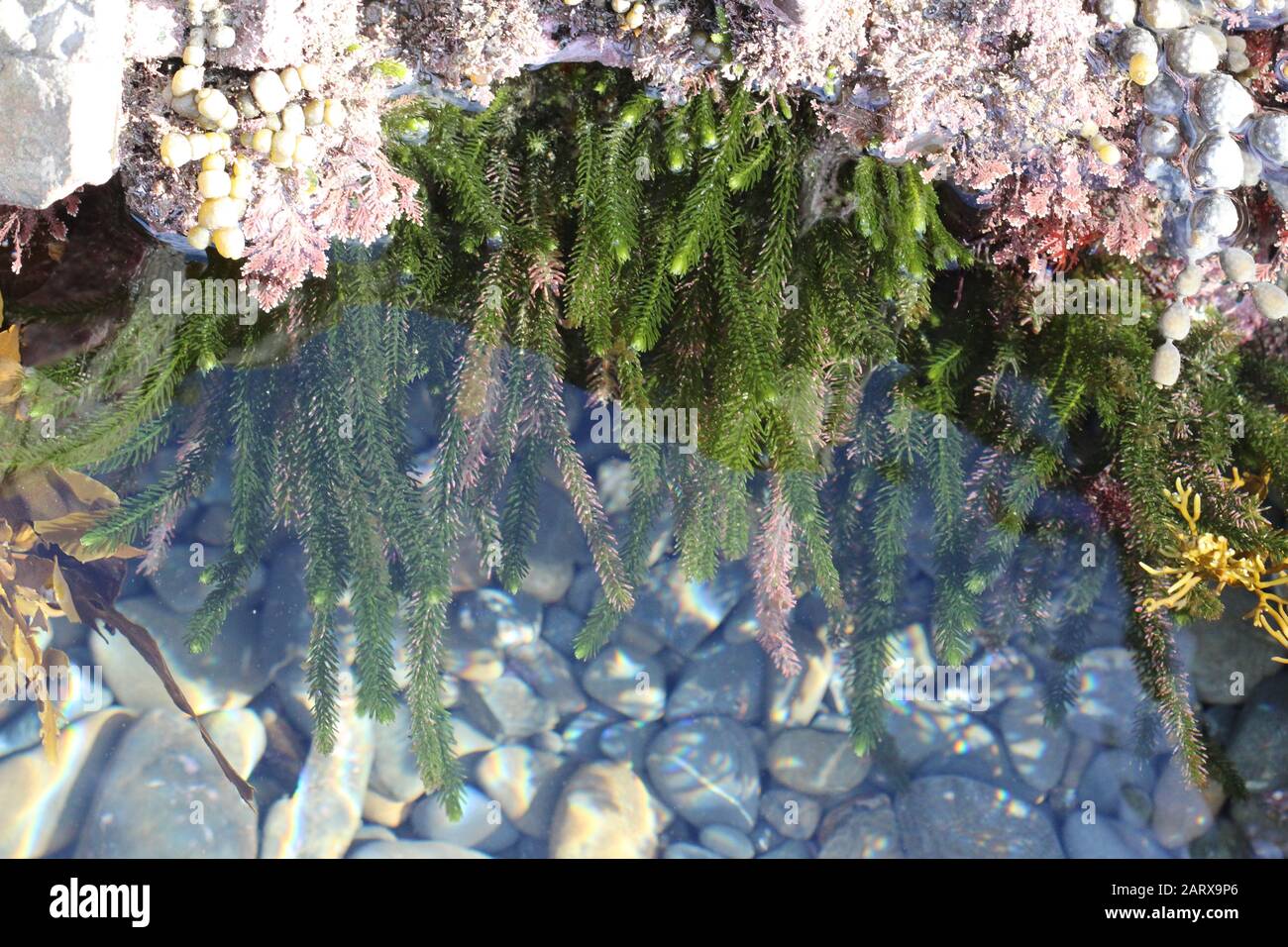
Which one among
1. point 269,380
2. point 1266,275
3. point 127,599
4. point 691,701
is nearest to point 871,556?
point 691,701

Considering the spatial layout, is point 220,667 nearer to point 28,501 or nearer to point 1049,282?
point 28,501

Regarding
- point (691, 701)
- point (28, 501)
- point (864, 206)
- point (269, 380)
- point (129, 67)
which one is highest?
point (129, 67)

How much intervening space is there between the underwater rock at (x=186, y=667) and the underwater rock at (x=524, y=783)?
804 mm

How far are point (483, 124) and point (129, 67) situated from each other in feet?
3.03

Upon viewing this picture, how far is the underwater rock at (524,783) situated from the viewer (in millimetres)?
2848

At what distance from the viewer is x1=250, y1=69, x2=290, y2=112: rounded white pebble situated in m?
2.14

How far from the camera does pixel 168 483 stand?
268 cm

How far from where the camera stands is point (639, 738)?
296cm

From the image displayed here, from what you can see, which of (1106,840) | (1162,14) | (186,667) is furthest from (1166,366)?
(186,667)

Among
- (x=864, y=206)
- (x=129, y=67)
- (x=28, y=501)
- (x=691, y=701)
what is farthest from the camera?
(x=691, y=701)

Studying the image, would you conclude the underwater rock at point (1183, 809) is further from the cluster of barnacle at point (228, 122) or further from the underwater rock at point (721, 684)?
the cluster of barnacle at point (228, 122)

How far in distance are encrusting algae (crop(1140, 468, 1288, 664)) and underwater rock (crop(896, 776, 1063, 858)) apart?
811mm

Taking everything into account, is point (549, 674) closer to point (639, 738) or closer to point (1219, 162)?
point (639, 738)

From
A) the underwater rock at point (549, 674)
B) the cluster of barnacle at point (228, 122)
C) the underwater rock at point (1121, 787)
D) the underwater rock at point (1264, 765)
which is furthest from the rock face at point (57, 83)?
the underwater rock at point (1264, 765)
